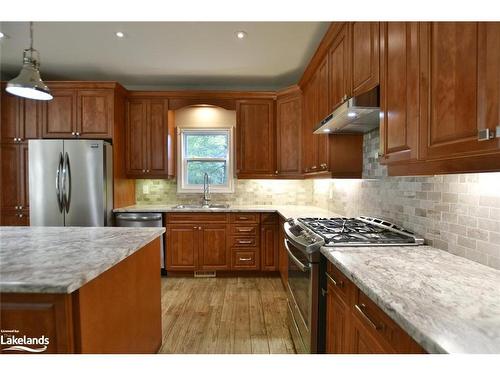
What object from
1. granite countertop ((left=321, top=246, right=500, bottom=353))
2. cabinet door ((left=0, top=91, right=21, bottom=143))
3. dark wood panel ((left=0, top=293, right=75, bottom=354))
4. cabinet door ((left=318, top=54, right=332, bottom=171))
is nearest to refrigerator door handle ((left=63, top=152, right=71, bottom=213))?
cabinet door ((left=0, top=91, right=21, bottom=143))

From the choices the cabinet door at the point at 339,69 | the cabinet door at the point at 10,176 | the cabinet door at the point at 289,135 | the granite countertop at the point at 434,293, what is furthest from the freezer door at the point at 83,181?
the granite countertop at the point at 434,293

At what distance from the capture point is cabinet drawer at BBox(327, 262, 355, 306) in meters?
1.20

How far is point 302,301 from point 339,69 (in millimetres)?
1782

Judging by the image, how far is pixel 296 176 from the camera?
362 cm

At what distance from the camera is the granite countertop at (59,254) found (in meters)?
0.91

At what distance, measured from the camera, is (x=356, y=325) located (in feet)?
3.71

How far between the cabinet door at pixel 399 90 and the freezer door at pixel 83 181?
3.12 meters

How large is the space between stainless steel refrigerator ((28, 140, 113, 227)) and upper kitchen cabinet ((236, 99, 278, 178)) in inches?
70.3

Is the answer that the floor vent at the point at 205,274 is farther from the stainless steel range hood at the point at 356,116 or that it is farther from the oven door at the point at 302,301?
the stainless steel range hood at the point at 356,116

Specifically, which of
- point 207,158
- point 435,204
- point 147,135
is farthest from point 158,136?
point 435,204

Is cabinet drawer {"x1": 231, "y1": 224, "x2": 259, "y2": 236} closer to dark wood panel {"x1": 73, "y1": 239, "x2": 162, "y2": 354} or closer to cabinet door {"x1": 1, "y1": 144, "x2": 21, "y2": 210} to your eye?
dark wood panel {"x1": 73, "y1": 239, "x2": 162, "y2": 354}

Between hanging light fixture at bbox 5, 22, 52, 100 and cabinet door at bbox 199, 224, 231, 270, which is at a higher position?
hanging light fixture at bbox 5, 22, 52, 100
